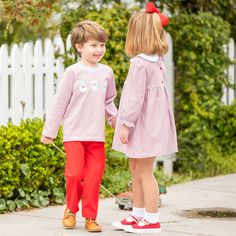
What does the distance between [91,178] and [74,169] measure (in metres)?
0.15

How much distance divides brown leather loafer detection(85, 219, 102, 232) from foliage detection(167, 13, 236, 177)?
12.6 feet

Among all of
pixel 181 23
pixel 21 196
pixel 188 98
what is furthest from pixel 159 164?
pixel 21 196

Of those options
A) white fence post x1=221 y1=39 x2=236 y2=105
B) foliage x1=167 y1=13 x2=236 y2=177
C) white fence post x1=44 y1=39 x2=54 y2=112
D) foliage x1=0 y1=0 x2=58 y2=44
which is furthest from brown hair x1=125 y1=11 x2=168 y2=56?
white fence post x1=221 y1=39 x2=236 y2=105

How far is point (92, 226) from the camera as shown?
21.5 ft

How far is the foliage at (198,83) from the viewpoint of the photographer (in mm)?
10312

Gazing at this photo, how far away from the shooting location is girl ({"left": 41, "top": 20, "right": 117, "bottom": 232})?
21.6 feet

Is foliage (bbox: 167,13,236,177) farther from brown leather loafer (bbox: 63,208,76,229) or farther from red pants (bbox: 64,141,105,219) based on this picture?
brown leather loafer (bbox: 63,208,76,229)

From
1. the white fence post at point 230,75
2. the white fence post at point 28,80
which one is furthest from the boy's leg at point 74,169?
the white fence post at point 230,75

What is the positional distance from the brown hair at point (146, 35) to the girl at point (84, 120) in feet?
0.96

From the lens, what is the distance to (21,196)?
7871 millimetres

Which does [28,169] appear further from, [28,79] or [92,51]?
[92,51]

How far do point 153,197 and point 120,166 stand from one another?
3.16 meters

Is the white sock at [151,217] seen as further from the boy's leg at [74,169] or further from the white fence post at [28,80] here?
the white fence post at [28,80]

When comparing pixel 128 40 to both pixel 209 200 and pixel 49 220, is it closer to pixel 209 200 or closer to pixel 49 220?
pixel 49 220
